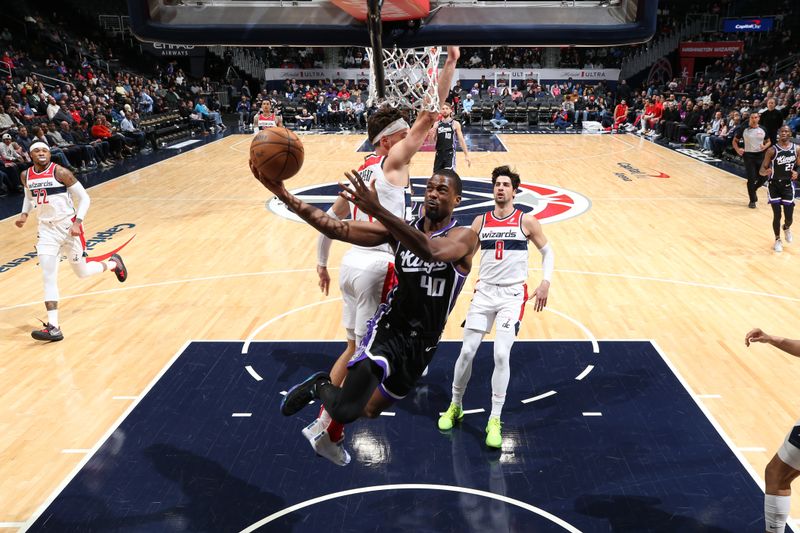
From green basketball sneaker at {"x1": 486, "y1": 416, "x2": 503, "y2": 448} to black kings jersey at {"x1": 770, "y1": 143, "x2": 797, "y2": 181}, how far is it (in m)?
6.57

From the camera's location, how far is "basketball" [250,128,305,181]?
332 cm

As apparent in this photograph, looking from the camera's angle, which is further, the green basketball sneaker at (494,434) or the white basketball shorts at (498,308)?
the white basketball shorts at (498,308)

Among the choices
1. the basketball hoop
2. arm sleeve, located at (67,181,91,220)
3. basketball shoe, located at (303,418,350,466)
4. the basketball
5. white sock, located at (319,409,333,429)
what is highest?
the basketball hoop

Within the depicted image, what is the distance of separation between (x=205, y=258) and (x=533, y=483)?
20.7 ft

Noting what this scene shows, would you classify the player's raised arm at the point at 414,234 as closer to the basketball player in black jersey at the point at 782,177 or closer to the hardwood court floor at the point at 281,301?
the hardwood court floor at the point at 281,301

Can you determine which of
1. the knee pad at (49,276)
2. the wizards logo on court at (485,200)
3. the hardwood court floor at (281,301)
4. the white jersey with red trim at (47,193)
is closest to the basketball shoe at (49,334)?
the hardwood court floor at (281,301)

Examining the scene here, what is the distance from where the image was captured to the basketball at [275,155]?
131 inches

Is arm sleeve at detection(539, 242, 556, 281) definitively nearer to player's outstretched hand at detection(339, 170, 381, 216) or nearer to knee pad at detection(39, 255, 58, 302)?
player's outstretched hand at detection(339, 170, 381, 216)

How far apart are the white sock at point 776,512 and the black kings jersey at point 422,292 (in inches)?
75.5

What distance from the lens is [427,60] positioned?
664 centimetres

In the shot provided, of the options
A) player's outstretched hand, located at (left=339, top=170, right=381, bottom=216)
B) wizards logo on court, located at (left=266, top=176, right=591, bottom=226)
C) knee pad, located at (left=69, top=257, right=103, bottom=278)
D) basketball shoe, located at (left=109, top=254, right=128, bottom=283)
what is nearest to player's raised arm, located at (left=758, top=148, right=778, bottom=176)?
wizards logo on court, located at (left=266, top=176, right=591, bottom=226)

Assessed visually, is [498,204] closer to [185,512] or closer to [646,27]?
[646,27]

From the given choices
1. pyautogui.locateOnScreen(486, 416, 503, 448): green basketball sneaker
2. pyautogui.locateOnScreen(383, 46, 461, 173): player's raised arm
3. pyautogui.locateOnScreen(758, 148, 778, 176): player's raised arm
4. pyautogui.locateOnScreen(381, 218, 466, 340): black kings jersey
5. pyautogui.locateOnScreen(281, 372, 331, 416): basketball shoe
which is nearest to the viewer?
pyautogui.locateOnScreen(381, 218, 466, 340): black kings jersey

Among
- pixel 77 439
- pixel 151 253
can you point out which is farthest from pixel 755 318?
pixel 151 253
